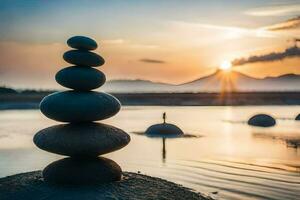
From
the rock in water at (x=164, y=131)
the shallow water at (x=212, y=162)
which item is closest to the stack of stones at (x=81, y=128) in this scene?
the shallow water at (x=212, y=162)

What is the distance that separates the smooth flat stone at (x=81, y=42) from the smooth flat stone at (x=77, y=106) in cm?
191

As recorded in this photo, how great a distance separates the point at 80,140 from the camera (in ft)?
52.5

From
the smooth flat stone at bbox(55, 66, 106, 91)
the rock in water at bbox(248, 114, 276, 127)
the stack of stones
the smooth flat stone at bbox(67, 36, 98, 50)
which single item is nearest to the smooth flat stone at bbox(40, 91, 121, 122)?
the stack of stones

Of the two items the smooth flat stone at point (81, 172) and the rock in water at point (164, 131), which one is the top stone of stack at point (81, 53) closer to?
the smooth flat stone at point (81, 172)

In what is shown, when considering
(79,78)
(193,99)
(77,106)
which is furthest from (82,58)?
(193,99)

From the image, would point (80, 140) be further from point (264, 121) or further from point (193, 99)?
point (193, 99)

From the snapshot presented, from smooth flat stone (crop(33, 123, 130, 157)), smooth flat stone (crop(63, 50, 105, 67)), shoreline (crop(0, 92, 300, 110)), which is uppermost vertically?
shoreline (crop(0, 92, 300, 110))

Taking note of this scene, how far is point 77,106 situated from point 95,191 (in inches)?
133

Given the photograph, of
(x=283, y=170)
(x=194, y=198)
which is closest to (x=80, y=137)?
(x=194, y=198)

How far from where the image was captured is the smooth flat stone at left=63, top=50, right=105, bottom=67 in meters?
17.0

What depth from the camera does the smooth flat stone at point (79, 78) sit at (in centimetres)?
1675

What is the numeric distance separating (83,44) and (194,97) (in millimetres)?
141920

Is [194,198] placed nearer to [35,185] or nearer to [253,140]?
[35,185]

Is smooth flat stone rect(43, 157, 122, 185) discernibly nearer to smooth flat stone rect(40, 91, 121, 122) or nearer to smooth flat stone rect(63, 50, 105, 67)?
smooth flat stone rect(40, 91, 121, 122)
